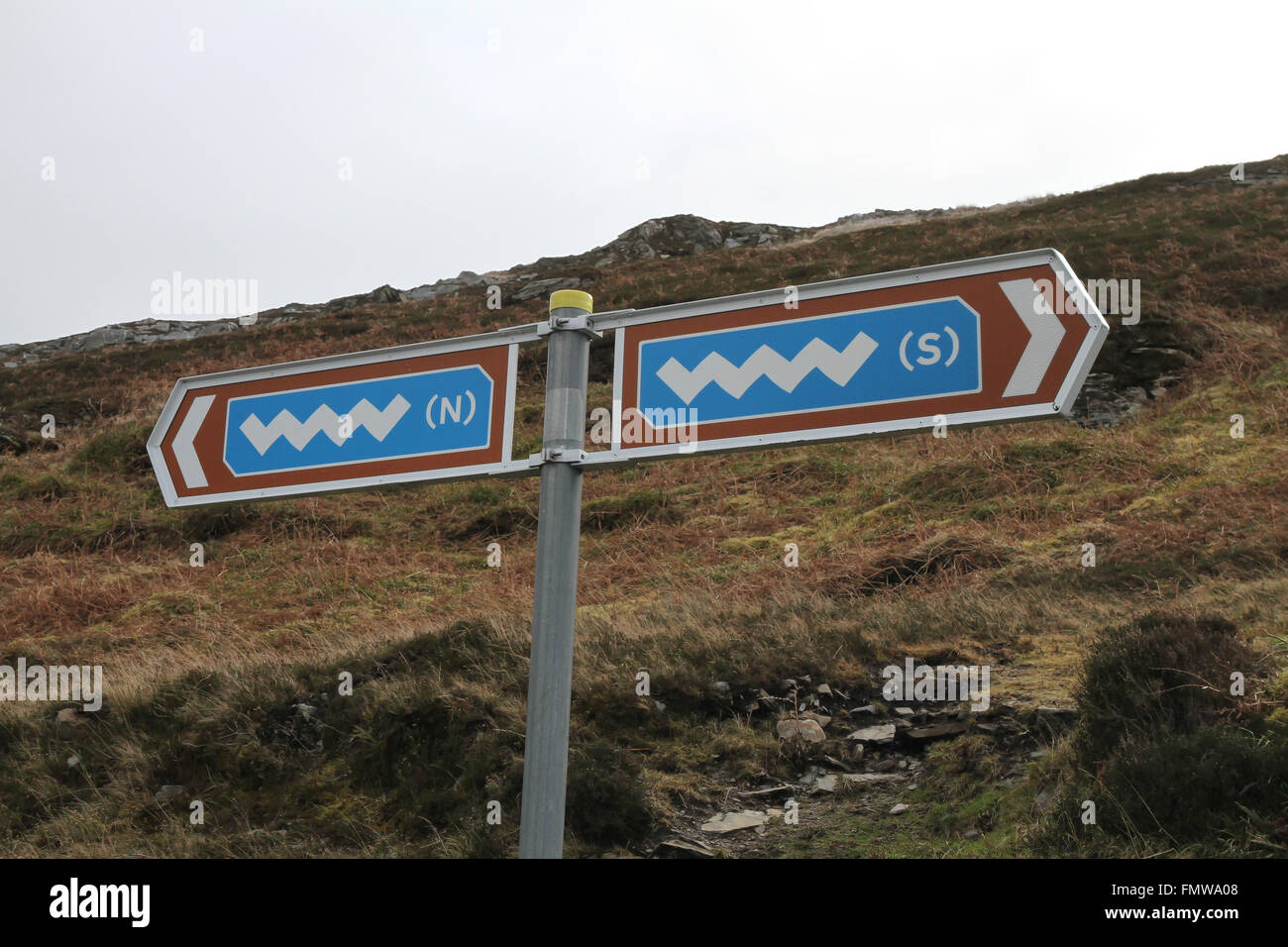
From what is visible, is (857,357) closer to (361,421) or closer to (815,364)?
(815,364)

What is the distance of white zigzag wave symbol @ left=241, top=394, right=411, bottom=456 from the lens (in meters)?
2.15

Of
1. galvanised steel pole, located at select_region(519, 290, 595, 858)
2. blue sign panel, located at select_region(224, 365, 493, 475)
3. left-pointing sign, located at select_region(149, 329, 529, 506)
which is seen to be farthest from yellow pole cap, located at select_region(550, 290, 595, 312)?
blue sign panel, located at select_region(224, 365, 493, 475)

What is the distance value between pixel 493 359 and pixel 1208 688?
389 centimetres

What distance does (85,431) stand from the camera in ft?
62.0

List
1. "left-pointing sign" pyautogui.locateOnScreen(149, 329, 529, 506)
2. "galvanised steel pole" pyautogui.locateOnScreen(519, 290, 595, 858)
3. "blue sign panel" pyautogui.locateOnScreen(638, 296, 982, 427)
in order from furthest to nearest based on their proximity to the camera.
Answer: "left-pointing sign" pyautogui.locateOnScreen(149, 329, 529, 506)
"blue sign panel" pyautogui.locateOnScreen(638, 296, 982, 427)
"galvanised steel pole" pyautogui.locateOnScreen(519, 290, 595, 858)

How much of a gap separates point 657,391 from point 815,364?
1.03 ft

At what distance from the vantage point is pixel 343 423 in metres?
2.19
